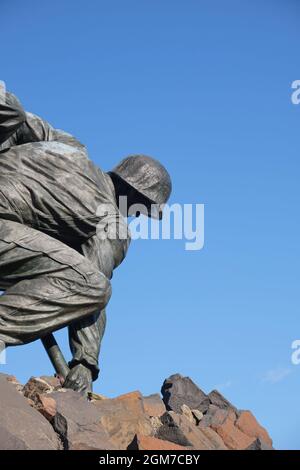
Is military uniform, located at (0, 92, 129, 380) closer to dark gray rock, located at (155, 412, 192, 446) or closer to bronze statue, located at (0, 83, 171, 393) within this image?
bronze statue, located at (0, 83, 171, 393)

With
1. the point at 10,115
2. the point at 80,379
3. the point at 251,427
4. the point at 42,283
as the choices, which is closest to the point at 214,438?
the point at 251,427

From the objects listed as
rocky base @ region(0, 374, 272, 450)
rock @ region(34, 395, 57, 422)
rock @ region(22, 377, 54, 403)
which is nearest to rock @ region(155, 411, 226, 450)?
rocky base @ region(0, 374, 272, 450)

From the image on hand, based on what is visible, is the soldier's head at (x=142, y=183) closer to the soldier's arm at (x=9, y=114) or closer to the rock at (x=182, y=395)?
the soldier's arm at (x=9, y=114)

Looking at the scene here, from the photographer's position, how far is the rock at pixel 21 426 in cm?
466

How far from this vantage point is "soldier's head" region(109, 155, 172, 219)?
701 cm

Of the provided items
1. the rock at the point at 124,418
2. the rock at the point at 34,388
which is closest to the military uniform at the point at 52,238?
the rock at the point at 34,388

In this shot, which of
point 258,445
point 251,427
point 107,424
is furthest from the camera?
point 251,427

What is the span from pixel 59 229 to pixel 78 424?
1.89m

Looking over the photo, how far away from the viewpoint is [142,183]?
7031 mm

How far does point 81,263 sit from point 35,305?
468 mm

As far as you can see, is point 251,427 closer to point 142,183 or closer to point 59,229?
point 59,229

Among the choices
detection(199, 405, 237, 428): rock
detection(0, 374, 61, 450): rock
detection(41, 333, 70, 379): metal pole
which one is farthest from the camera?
detection(41, 333, 70, 379): metal pole

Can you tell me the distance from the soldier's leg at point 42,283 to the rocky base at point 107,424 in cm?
45
